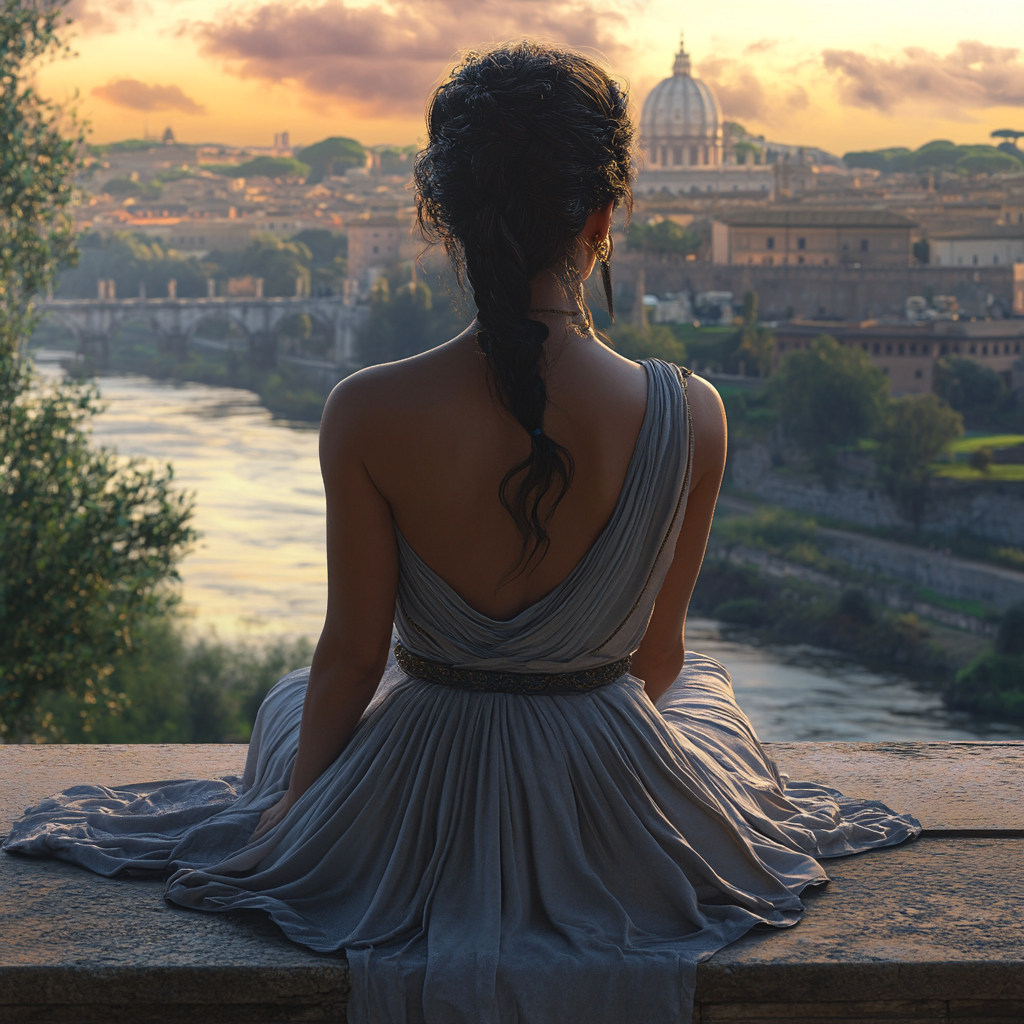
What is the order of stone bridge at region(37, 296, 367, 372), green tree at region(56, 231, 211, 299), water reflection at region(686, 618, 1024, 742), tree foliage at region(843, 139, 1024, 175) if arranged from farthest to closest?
tree foliage at region(843, 139, 1024, 175), green tree at region(56, 231, 211, 299), stone bridge at region(37, 296, 367, 372), water reflection at region(686, 618, 1024, 742)

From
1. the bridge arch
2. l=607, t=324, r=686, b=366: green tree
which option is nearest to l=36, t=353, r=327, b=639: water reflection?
the bridge arch

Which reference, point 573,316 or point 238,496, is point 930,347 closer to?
point 238,496

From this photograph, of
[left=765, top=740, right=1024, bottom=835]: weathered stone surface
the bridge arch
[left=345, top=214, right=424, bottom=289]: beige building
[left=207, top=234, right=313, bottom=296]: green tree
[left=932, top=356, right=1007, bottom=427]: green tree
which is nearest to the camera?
[left=765, top=740, right=1024, bottom=835]: weathered stone surface

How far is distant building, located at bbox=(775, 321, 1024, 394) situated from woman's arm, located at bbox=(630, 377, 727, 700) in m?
15.4

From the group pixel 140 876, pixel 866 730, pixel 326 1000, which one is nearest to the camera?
pixel 326 1000

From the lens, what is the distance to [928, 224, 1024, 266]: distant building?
21.1m

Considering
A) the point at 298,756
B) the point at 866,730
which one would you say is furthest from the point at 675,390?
the point at 866,730

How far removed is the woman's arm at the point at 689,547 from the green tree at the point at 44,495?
8.26ft

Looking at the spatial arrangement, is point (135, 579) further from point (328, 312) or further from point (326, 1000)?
point (328, 312)

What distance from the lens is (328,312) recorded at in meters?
19.6

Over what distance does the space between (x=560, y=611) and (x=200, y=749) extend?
440 mm

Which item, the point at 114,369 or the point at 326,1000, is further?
the point at 114,369

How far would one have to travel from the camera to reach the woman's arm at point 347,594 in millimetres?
611

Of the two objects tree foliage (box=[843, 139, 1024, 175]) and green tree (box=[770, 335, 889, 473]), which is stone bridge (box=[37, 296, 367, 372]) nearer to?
green tree (box=[770, 335, 889, 473])
